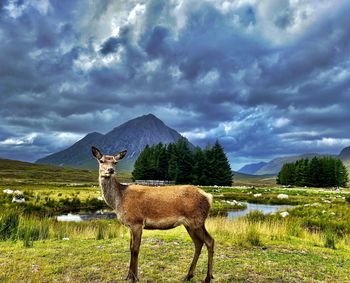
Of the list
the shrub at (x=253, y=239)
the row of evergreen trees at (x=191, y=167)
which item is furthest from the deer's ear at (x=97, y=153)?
the row of evergreen trees at (x=191, y=167)

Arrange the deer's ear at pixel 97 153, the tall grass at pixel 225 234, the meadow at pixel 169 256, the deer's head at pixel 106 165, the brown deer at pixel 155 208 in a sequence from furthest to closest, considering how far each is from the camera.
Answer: the tall grass at pixel 225 234 → the meadow at pixel 169 256 → the deer's ear at pixel 97 153 → the deer's head at pixel 106 165 → the brown deer at pixel 155 208

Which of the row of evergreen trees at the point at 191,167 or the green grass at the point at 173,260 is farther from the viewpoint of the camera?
the row of evergreen trees at the point at 191,167

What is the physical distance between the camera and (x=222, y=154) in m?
95.4

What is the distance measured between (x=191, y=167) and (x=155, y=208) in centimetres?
8838

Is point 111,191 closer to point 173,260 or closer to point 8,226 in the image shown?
point 173,260

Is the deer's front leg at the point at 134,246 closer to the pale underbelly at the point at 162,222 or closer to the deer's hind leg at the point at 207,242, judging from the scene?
the pale underbelly at the point at 162,222

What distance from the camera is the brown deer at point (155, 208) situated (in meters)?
8.89

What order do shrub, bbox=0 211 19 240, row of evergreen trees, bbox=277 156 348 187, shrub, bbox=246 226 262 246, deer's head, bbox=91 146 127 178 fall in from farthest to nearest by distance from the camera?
row of evergreen trees, bbox=277 156 348 187
shrub, bbox=0 211 19 240
shrub, bbox=246 226 262 246
deer's head, bbox=91 146 127 178

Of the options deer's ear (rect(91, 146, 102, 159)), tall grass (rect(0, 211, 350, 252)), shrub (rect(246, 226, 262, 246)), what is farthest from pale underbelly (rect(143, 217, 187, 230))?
shrub (rect(246, 226, 262, 246))

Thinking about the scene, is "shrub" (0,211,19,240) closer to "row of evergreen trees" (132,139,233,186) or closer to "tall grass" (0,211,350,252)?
"tall grass" (0,211,350,252)

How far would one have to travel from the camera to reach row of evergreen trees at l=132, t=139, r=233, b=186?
94.3 m

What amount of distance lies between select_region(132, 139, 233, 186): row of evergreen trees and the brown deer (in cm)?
8456

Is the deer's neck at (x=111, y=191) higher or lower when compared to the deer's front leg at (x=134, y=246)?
higher

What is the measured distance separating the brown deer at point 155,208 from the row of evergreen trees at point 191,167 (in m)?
84.6
